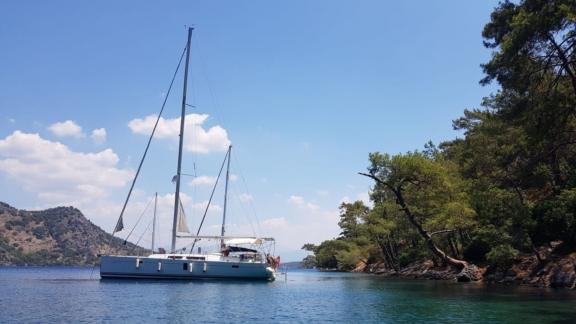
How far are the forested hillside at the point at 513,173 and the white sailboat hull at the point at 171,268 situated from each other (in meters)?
16.7

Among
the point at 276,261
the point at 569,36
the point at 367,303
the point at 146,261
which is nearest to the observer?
the point at 569,36

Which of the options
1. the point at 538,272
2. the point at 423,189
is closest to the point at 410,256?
the point at 423,189

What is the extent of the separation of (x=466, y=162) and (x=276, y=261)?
2532 cm

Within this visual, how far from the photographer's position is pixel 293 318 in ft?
78.3

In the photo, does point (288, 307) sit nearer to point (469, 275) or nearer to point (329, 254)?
point (469, 275)

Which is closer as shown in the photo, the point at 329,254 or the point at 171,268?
the point at 171,268

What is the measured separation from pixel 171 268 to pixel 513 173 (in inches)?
1336

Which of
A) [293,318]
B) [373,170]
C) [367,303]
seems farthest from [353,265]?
[293,318]

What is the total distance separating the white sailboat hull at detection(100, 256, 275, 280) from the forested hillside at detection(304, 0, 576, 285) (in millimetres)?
16665

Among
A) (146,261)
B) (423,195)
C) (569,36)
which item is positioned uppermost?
(569,36)

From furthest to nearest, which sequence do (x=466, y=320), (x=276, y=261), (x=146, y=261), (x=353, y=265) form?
1. (x=353, y=265)
2. (x=276, y=261)
3. (x=146, y=261)
4. (x=466, y=320)

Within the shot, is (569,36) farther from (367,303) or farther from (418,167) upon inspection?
(418,167)

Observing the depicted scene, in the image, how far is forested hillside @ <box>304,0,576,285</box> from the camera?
25.5 metres

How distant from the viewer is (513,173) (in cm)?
4231
